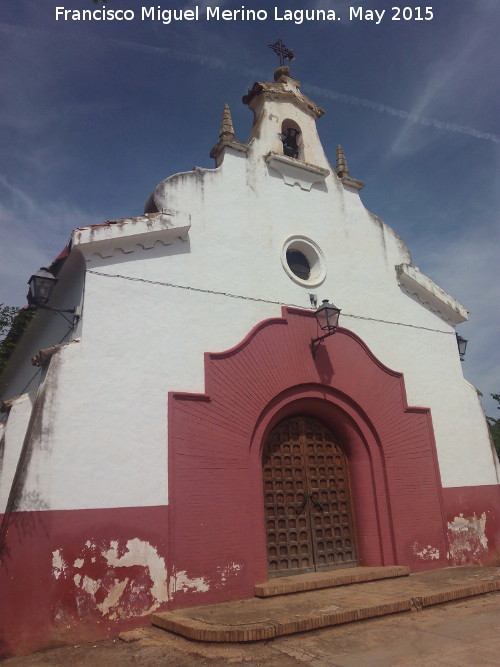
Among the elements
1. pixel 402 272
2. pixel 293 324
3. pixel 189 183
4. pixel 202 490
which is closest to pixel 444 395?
pixel 402 272

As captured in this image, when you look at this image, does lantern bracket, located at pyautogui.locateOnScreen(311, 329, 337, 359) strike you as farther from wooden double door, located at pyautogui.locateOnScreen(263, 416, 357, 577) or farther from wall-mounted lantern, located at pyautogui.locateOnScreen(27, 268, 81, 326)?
wall-mounted lantern, located at pyautogui.locateOnScreen(27, 268, 81, 326)

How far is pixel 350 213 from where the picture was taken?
438 inches

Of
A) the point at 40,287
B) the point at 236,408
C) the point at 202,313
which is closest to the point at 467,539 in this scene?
the point at 236,408

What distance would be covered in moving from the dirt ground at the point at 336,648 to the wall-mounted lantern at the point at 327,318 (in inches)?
173

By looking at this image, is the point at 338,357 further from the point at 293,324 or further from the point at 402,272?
the point at 402,272

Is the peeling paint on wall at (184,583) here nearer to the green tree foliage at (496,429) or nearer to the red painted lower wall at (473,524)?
the red painted lower wall at (473,524)

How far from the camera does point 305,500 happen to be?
28.9ft

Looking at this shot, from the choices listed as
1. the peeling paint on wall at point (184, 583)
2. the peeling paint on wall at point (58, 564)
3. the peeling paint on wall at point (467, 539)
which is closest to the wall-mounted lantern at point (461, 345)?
the peeling paint on wall at point (467, 539)

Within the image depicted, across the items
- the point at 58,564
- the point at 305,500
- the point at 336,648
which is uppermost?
the point at 305,500

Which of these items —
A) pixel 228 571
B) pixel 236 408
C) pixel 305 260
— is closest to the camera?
pixel 228 571

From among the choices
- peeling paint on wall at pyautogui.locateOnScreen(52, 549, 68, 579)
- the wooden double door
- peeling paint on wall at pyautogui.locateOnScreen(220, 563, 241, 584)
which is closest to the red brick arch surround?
peeling paint on wall at pyautogui.locateOnScreen(220, 563, 241, 584)

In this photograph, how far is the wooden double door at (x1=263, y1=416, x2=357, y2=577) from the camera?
8.48m

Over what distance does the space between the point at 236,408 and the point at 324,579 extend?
281 centimetres

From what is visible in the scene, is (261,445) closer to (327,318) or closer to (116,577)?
(327,318)
